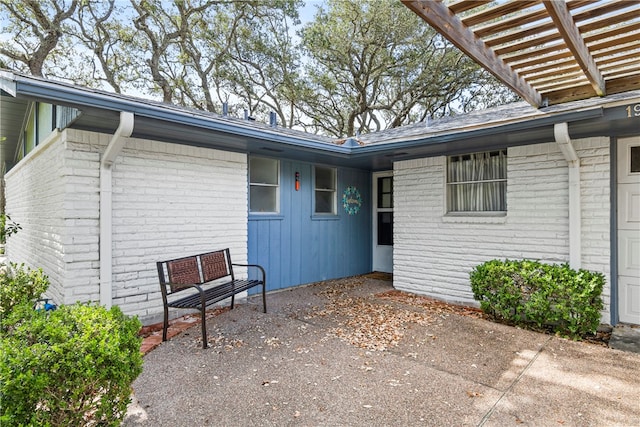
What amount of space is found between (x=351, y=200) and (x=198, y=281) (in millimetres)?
3957

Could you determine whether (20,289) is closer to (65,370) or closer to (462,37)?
(65,370)

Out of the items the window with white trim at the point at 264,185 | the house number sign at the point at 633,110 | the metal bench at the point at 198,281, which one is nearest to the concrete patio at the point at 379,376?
the metal bench at the point at 198,281

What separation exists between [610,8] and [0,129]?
10483 mm

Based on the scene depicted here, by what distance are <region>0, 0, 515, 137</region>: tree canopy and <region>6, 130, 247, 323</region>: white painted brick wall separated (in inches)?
428

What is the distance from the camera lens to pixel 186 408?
254cm

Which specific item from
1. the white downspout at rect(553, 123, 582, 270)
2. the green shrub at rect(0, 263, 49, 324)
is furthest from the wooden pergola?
the green shrub at rect(0, 263, 49, 324)

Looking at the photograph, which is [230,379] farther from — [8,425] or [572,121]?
[572,121]

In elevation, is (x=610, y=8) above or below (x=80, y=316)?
above

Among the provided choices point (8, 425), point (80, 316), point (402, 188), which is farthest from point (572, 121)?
point (8, 425)

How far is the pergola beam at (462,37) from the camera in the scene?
7.27ft

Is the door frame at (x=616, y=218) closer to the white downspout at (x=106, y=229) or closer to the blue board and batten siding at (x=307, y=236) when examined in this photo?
the blue board and batten siding at (x=307, y=236)

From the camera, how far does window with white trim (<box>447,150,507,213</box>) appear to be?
5.25 m

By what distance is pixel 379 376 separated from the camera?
3.02 metres

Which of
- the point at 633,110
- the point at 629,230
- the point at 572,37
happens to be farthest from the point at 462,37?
the point at 629,230
